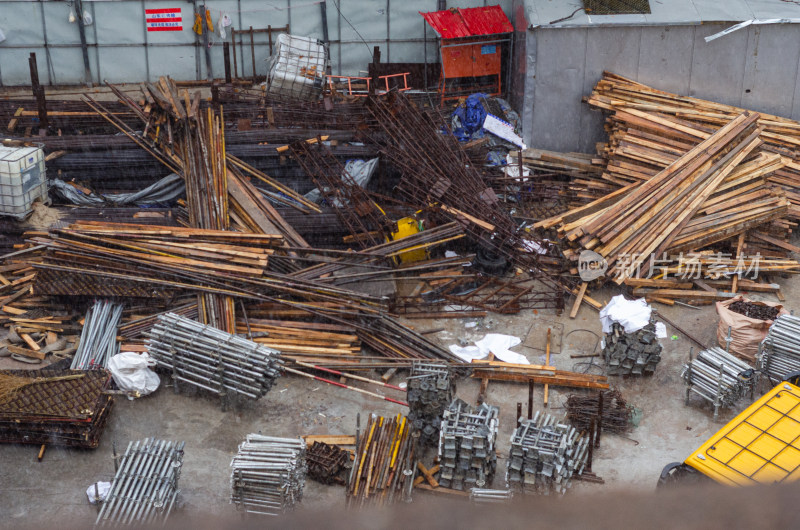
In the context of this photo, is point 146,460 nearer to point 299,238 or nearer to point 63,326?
point 63,326

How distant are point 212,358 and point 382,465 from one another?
10.0 feet

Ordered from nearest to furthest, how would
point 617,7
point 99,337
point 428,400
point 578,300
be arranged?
point 428,400 < point 99,337 < point 578,300 < point 617,7

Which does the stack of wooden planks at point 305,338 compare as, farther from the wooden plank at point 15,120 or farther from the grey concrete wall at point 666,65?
the grey concrete wall at point 666,65

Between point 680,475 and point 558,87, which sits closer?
point 680,475

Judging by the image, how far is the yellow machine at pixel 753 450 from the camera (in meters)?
9.45

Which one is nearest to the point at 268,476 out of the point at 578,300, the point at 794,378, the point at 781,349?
the point at 578,300

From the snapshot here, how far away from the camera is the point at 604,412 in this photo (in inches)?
476

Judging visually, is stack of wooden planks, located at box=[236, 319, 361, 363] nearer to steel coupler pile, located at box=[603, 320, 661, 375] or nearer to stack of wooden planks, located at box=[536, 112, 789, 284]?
steel coupler pile, located at box=[603, 320, 661, 375]

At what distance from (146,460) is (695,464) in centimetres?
667

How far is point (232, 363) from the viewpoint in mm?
12117

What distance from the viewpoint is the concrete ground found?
10680 mm

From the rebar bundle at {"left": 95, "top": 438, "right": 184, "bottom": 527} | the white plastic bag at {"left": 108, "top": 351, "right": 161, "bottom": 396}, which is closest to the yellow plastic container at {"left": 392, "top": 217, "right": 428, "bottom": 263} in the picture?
the white plastic bag at {"left": 108, "top": 351, "right": 161, "bottom": 396}

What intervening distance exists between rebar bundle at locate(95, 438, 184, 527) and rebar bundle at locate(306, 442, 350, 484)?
169cm

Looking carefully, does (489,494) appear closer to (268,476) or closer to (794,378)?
(268,476)
